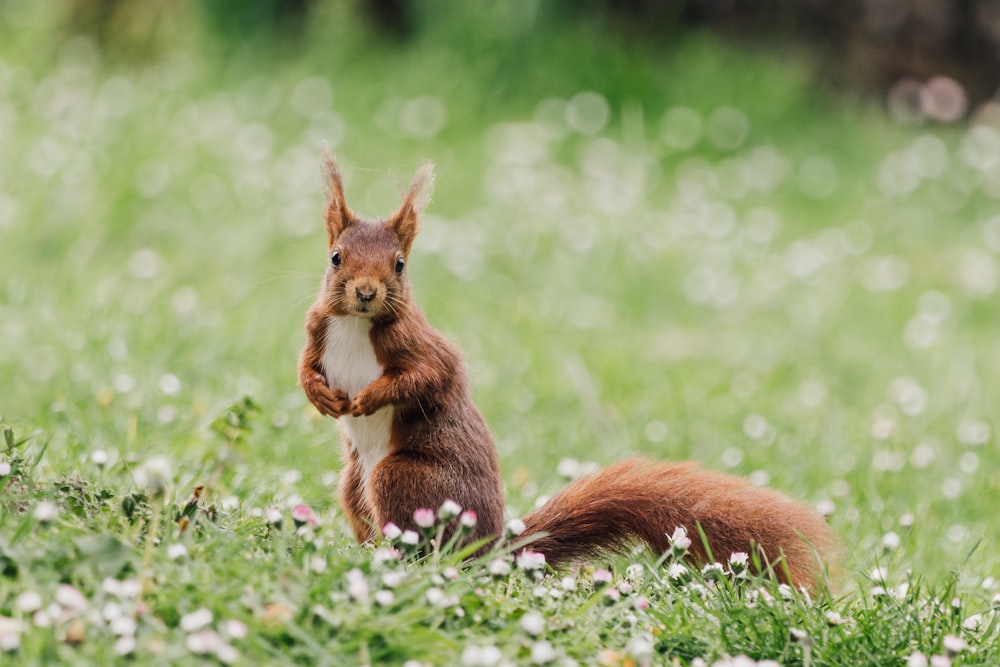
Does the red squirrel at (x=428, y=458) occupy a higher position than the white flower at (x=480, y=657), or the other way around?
the red squirrel at (x=428, y=458)

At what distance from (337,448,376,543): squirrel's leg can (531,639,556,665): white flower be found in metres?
0.61

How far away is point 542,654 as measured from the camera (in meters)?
2.36

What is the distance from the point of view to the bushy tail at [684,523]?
9.66 feet

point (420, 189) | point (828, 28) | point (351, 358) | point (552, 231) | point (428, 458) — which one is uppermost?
point (828, 28)

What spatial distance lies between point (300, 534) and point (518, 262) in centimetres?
407

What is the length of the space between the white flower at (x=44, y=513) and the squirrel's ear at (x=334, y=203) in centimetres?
78

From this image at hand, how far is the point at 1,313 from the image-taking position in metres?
5.07

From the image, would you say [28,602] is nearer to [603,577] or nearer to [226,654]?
[226,654]

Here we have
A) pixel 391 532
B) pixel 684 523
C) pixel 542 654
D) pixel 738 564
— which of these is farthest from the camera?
pixel 684 523

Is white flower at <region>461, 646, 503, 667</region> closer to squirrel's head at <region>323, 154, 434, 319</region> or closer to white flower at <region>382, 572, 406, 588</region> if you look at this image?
white flower at <region>382, 572, 406, 588</region>

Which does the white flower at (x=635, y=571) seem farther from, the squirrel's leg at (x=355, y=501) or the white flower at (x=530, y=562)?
the squirrel's leg at (x=355, y=501)

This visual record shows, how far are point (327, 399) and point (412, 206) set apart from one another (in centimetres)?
44

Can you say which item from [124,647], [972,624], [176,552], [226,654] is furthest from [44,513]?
[972,624]

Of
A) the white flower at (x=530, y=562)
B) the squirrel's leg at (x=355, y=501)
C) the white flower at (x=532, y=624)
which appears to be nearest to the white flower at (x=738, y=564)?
the white flower at (x=530, y=562)
